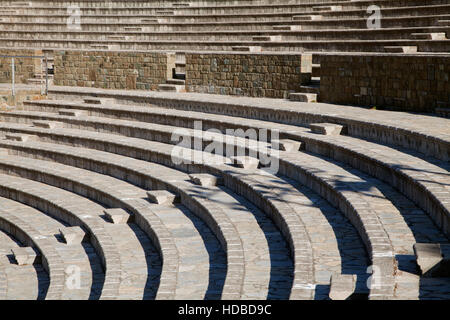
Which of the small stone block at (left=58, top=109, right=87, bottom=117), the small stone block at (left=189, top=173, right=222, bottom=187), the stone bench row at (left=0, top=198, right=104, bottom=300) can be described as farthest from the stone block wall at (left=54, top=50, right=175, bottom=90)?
the small stone block at (left=189, top=173, right=222, bottom=187)

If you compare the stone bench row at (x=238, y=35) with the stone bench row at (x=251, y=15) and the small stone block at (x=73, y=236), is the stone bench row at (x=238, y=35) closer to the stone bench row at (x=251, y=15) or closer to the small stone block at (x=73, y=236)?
the stone bench row at (x=251, y=15)

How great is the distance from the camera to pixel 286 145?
10.1m

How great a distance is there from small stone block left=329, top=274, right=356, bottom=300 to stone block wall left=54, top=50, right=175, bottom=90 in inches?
442

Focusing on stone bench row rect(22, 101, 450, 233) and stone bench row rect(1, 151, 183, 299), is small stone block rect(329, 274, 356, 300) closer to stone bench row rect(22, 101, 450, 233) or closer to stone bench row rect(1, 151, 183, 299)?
stone bench row rect(22, 101, 450, 233)

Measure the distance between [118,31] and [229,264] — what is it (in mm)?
13929

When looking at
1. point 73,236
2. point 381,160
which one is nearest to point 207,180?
point 73,236

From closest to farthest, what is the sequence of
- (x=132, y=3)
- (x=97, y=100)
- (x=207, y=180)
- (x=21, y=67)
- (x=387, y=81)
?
1. (x=207, y=180)
2. (x=387, y=81)
3. (x=97, y=100)
4. (x=21, y=67)
5. (x=132, y=3)

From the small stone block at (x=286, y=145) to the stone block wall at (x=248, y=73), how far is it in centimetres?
330

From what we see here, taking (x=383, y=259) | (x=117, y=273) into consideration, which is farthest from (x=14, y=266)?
(x=383, y=259)

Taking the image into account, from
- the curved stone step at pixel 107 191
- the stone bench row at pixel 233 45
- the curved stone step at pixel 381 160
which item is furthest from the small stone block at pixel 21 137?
the stone bench row at pixel 233 45

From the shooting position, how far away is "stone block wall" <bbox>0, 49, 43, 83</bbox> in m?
18.8

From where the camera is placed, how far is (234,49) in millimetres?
15469

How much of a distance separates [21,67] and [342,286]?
51.3 feet

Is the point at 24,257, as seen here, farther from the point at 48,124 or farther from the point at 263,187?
the point at 48,124
